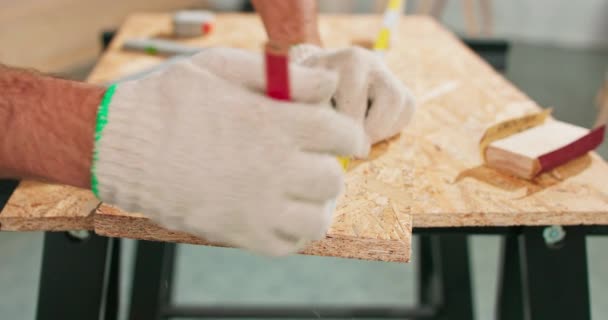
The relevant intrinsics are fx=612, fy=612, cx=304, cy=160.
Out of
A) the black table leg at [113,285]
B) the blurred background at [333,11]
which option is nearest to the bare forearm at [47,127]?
the black table leg at [113,285]

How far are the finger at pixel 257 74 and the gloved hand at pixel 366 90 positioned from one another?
0.15 meters

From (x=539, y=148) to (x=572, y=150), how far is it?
0.05 metres

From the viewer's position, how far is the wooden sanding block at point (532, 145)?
2.50ft

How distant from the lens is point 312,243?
63 cm

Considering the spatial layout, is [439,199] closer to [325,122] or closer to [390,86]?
[390,86]

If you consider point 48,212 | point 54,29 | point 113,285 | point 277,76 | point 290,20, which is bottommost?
point 113,285

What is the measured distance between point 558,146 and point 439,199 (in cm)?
19

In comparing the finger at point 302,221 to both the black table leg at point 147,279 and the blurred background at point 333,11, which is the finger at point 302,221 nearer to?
the black table leg at point 147,279

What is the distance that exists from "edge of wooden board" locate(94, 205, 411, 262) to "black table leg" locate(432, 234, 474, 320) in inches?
30.0

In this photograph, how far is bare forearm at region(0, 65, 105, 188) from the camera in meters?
0.55

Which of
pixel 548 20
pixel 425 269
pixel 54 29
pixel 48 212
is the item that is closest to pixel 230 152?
pixel 48 212

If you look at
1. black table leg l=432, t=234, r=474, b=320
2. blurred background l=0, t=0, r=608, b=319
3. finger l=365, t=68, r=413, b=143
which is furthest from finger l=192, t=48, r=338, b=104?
blurred background l=0, t=0, r=608, b=319

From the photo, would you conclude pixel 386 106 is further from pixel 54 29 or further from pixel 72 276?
pixel 54 29

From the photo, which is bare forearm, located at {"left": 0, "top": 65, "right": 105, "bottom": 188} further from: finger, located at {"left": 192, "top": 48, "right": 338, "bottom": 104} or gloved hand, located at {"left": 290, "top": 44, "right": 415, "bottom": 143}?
gloved hand, located at {"left": 290, "top": 44, "right": 415, "bottom": 143}
